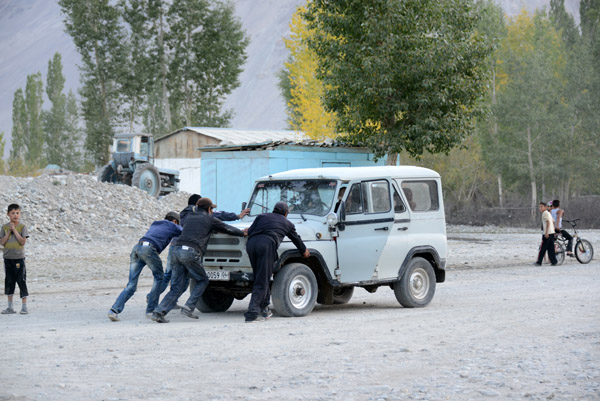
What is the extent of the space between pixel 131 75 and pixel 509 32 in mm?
29800

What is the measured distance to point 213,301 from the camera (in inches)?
563

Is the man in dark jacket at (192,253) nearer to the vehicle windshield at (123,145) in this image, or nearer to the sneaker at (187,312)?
the sneaker at (187,312)

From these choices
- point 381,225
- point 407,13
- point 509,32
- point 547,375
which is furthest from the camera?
point 509,32

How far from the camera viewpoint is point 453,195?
58938 millimetres

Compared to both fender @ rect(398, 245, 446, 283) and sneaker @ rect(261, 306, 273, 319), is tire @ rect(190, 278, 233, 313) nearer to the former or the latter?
sneaker @ rect(261, 306, 273, 319)

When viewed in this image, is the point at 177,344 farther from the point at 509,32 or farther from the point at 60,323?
the point at 509,32

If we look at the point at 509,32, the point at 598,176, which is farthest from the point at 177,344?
the point at 509,32

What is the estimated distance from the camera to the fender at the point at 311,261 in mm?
12750

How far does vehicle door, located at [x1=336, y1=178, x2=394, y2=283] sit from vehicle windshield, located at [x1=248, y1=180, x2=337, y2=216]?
35 centimetres

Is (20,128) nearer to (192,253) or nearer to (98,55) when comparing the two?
(98,55)

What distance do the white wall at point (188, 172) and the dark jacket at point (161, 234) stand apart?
133 feet

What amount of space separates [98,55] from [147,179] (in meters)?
30.8

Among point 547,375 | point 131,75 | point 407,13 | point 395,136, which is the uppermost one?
point 131,75

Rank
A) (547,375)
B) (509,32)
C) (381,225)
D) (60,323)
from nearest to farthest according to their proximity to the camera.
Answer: (547,375) → (60,323) → (381,225) → (509,32)
